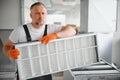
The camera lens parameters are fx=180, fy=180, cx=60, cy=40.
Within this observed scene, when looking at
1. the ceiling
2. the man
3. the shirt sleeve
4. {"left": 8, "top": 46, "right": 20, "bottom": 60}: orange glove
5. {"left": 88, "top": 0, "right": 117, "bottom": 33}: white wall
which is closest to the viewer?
{"left": 8, "top": 46, "right": 20, "bottom": 60}: orange glove

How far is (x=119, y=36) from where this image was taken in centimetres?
325

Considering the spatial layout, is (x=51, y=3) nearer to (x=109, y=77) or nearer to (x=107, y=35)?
(x=107, y=35)

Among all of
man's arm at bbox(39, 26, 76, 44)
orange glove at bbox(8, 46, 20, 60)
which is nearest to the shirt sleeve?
man's arm at bbox(39, 26, 76, 44)

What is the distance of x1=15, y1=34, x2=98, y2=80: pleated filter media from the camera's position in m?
1.18

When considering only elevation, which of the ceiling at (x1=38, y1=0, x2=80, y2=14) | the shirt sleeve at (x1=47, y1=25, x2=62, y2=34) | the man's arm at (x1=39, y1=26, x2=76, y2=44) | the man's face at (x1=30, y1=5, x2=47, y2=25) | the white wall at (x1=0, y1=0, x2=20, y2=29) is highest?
the ceiling at (x1=38, y1=0, x2=80, y2=14)

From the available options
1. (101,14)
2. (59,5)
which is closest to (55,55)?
(101,14)

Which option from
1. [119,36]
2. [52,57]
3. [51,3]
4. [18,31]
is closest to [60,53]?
[52,57]

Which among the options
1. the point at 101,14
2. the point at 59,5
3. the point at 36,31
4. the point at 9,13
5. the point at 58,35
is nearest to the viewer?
the point at 58,35

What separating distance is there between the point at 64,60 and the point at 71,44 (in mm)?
126

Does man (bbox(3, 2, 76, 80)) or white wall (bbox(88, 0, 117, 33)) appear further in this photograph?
white wall (bbox(88, 0, 117, 33))

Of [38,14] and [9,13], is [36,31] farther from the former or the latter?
[9,13]

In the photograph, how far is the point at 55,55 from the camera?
49.3 inches

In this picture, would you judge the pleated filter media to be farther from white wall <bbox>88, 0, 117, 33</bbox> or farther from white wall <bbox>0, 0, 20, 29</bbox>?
white wall <bbox>0, 0, 20, 29</bbox>

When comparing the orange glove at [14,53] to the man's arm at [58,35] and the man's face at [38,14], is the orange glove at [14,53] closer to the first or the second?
the man's arm at [58,35]
